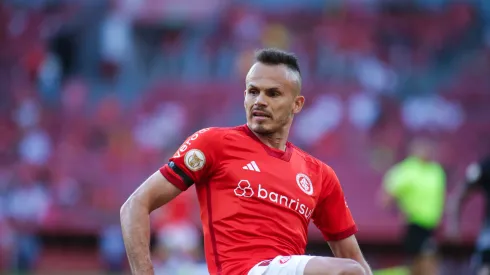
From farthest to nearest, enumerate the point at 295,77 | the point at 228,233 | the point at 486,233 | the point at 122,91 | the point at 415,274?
the point at 122,91, the point at 415,274, the point at 486,233, the point at 295,77, the point at 228,233

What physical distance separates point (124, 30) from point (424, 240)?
27.8 ft

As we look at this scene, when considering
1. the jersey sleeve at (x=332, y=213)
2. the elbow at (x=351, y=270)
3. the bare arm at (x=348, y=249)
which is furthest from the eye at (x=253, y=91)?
the elbow at (x=351, y=270)

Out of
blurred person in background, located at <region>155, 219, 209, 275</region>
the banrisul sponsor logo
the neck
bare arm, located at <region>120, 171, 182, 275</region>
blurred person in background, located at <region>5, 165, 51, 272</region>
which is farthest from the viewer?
blurred person in background, located at <region>5, 165, 51, 272</region>

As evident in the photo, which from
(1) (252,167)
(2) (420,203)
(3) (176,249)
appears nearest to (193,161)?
(1) (252,167)

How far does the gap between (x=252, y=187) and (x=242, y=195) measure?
0.22 feet

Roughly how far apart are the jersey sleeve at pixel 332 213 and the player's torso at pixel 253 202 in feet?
0.74

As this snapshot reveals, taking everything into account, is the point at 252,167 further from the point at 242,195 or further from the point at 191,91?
the point at 191,91

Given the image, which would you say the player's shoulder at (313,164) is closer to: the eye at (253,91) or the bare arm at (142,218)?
the eye at (253,91)

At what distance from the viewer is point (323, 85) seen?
55.6 feet

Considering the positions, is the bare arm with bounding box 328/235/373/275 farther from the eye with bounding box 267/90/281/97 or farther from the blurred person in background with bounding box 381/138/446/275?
the blurred person in background with bounding box 381/138/446/275

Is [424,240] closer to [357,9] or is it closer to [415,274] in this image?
[415,274]

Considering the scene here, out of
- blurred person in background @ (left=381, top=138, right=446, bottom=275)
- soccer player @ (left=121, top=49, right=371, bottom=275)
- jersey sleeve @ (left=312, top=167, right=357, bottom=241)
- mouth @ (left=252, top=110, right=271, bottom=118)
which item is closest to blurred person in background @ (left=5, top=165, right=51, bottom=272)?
blurred person in background @ (left=381, top=138, right=446, bottom=275)

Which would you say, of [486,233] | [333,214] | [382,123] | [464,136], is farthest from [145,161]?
[333,214]

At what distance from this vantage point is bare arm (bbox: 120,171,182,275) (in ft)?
13.9
